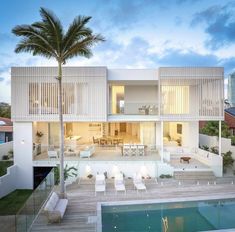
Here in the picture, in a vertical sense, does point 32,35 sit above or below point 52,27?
below

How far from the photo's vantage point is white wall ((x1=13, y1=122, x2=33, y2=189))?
17.1 meters

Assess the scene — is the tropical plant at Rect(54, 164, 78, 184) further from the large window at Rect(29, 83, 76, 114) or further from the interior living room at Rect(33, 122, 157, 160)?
the large window at Rect(29, 83, 76, 114)

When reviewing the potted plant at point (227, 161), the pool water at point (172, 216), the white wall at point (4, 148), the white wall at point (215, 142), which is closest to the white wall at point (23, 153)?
the white wall at point (4, 148)

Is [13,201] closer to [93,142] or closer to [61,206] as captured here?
[61,206]

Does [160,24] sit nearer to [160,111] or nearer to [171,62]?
[160,111]

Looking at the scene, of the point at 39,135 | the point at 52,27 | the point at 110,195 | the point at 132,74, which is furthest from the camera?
the point at 39,135

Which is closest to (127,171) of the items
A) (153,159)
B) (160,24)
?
(153,159)

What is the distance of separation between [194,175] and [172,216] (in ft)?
18.1

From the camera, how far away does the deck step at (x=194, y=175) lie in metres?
15.7

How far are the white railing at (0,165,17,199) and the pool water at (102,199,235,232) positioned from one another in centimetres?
694

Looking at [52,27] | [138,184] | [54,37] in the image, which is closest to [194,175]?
[138,184]

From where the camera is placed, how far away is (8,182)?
51.3 ft

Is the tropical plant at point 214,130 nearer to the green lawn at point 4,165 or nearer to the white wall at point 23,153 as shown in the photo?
the white wall at point 23,153

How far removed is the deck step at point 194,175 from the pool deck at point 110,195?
18.8 inches
